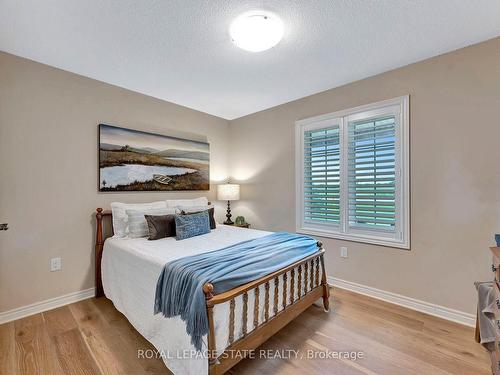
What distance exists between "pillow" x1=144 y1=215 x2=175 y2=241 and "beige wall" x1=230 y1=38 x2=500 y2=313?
6.66ft

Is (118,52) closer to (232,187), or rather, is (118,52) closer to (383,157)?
(232,187)

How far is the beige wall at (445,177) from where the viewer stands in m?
2.06

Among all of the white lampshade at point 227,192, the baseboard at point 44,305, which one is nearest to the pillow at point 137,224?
the baseboard at point 44,305

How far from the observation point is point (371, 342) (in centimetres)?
192

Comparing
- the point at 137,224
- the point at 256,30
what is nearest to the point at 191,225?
the point at 137,224

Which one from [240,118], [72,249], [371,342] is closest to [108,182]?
[72,249]

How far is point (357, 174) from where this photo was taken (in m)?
2.81

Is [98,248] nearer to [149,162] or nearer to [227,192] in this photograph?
[149,162]

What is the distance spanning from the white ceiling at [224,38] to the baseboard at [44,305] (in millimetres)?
2369

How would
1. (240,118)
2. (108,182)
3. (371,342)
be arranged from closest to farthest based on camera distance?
(371,342), (108,182), (240,118)

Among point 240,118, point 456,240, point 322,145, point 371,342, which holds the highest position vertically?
point 240,118

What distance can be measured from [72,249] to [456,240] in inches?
150

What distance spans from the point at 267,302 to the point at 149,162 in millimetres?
2301

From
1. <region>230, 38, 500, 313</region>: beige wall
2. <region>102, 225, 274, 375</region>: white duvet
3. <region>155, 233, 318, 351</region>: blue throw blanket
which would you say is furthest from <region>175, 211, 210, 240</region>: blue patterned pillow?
<region>230, 38, 500, 313</region>: beige wall
